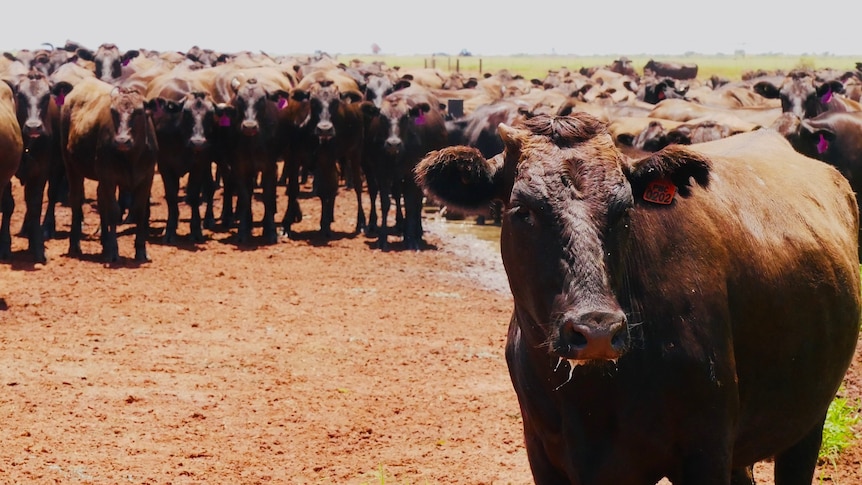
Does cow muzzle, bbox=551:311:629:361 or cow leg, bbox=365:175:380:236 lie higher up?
cow muzzle, bbox=551:311:629:361

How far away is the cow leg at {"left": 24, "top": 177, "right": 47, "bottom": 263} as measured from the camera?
1388cm

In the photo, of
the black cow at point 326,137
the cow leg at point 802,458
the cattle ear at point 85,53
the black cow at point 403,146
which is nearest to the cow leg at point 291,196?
the black cow at point 326,137

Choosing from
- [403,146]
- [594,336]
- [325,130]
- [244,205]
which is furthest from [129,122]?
[594,336]

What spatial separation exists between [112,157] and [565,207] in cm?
1122

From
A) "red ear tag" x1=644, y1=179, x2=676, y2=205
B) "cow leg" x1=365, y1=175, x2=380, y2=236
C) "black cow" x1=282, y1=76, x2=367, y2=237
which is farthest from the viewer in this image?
"cow leg" x1=365, y1=175, x2=380, y2=236

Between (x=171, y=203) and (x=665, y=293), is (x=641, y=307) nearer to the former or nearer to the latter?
(x=665, y=293)

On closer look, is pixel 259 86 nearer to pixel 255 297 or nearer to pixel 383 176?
pixel 383 176

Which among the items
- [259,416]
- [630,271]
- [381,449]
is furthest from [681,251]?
[259,416]

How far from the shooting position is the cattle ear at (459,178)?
4.37 m

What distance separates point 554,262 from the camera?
3.91 m

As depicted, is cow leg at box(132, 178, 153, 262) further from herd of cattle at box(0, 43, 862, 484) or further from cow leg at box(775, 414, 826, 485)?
cow leg at box(775, 414, 826, 485)

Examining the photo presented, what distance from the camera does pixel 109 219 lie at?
14.2 metres

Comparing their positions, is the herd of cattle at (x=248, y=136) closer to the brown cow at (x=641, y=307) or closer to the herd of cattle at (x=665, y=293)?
the herd of cattle at (x=665, y=293)

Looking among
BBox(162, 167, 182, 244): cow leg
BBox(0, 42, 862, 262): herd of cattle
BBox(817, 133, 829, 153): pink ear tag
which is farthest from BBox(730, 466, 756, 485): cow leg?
BBox(162, 167, 182, 244): cow leg
